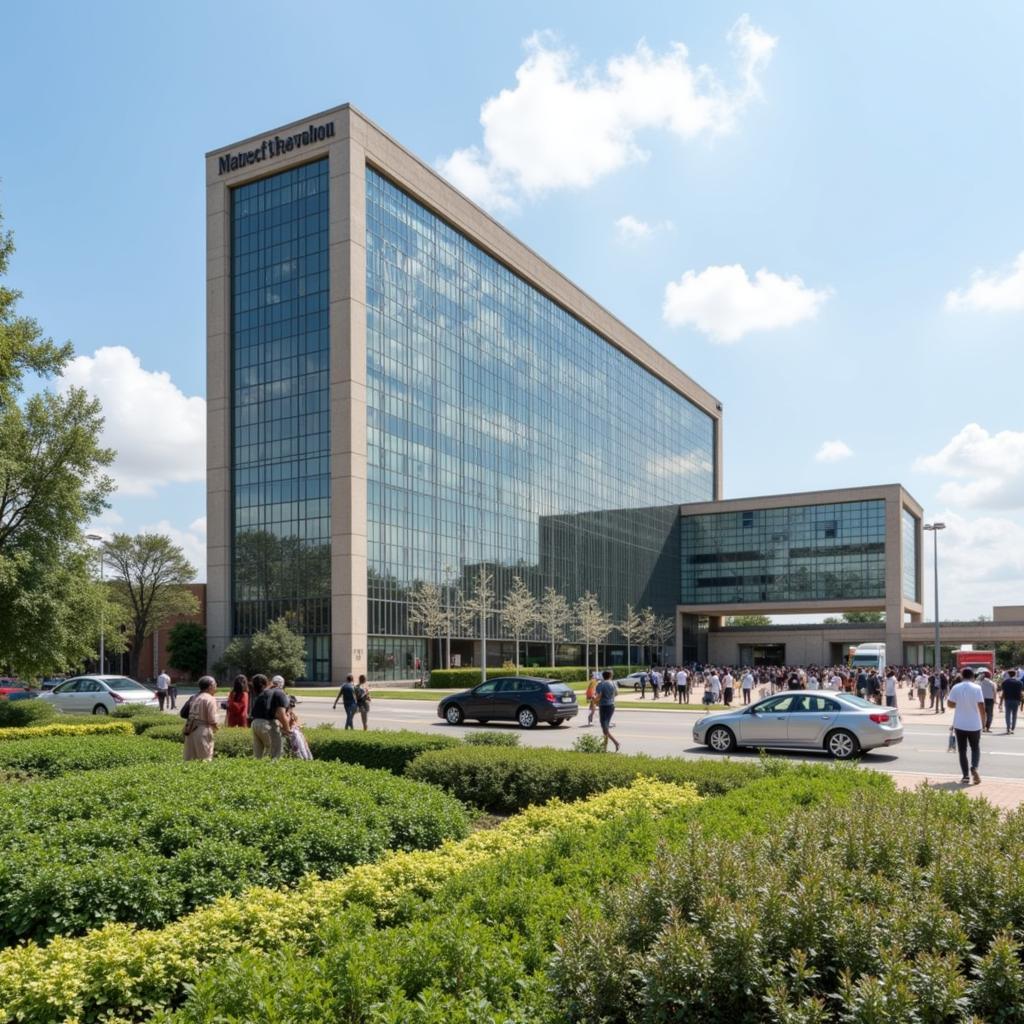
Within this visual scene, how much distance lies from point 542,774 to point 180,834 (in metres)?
5.41

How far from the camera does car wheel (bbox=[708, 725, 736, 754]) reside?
62.5 ft

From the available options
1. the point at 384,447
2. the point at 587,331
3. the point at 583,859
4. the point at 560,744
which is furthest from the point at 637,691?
the point at 583,859

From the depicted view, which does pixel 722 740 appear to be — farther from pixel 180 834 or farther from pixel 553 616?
pixel 553 616

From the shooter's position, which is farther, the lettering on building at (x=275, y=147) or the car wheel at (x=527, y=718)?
the lettering on building at (x=275, y=147)

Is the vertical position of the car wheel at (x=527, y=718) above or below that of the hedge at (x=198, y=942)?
below

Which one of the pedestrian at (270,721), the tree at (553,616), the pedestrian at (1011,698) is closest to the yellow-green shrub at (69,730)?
the pedestrian at (270,721)

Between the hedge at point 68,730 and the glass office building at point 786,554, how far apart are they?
265ft

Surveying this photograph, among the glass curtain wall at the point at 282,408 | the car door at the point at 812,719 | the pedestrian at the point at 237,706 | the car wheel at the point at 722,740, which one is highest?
the glass curtain wall at the point at 282,408

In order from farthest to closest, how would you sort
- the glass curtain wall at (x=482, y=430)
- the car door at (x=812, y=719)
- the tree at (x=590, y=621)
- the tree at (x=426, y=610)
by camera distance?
1. the tree at (x=590, y=621)
2. the tree at (x=426, y=610)
3. the glass curtain wall at (x=482, y=430)
4. the car door at (x=812, y=719)

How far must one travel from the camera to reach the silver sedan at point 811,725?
17672mm

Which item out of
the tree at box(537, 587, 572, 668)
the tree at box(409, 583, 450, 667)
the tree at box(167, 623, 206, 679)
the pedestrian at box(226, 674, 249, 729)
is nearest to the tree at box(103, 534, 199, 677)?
the tree at box(167, 623, 206, 679)

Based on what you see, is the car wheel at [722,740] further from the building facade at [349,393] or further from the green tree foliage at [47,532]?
the building facade at [349,393]

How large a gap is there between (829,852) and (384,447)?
182ft

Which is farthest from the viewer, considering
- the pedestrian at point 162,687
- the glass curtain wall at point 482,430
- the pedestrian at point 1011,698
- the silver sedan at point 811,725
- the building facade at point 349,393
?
the glass curtain wall at point 482,430
